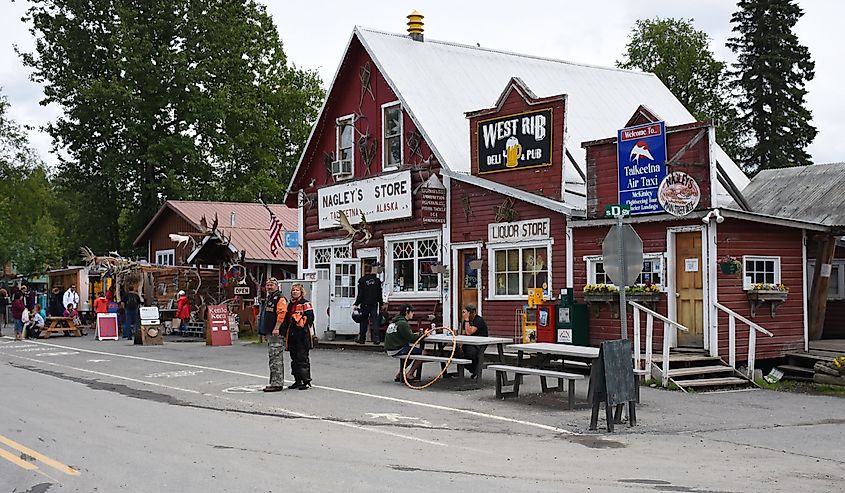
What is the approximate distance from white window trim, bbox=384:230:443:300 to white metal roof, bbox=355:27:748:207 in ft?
6.05

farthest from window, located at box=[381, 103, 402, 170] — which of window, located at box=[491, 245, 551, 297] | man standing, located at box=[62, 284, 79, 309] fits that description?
man standing, located at box=[62, 284, 79, 309]

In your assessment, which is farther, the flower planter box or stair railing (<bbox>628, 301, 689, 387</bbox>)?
the flower planter box

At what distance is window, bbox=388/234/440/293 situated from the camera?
1001 inches

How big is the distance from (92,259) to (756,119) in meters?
27.5

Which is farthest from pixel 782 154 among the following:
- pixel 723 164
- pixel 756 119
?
pixel 723 164

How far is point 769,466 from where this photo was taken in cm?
1079

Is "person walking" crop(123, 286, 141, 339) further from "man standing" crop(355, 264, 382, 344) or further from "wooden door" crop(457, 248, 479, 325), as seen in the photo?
"wooden door" crop(457, 248, 479, 325)

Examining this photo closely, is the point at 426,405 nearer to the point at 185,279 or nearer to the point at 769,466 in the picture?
the point at 769,466

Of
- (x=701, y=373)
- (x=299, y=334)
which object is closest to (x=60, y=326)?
(x=299, y=334)

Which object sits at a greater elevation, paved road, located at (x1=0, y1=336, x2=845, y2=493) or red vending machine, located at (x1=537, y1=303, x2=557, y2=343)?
red vending machine, located at (x1=537, y1=303, x2=557, y2=343)

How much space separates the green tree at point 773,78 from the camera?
139 ft

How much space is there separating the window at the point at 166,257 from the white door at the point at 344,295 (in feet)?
55.1

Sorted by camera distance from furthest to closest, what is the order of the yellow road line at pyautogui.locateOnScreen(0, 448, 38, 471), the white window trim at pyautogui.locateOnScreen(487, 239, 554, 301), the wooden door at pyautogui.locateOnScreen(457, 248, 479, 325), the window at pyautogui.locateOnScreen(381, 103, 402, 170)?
the window at pyautogui.locateOnScreen(381, 103, 402, 170) < the wooden door at pyautogui.locateOnScreen(457, 248, 479, 325) < the white window trim at pyautogui.locateOnScreen(487, 239, 554, 301) < the yellow road line at pyautogui.locateOnScreen(0, 448, 38, 471)

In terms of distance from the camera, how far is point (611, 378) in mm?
13188
